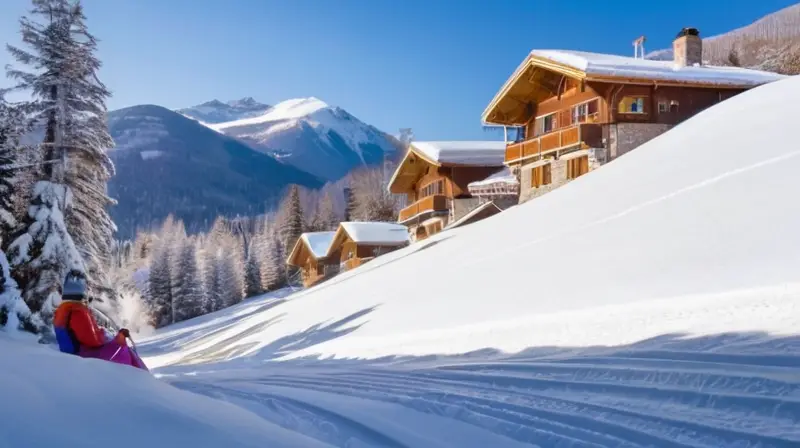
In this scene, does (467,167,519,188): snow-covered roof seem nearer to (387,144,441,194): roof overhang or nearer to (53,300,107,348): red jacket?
(387,144,441,194): roof overhang

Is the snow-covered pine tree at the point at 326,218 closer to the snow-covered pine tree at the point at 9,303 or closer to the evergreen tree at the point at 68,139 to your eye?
the evergreen tree at the point at 68,139

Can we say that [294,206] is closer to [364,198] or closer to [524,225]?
→ [364,198]

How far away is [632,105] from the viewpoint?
26.3m

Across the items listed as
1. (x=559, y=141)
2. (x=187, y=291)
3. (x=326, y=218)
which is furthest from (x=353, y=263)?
(x=326, y=218)

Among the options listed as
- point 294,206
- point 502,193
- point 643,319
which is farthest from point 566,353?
point 294,206

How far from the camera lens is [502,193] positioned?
32.4 metres

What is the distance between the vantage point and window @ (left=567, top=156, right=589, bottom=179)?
88.0 feet

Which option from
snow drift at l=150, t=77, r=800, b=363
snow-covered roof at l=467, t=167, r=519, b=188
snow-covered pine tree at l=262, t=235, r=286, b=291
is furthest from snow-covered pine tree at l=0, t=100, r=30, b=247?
snow-covered pine tree at l=262, t=235, r=286, b=291

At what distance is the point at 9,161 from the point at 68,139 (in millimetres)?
1906

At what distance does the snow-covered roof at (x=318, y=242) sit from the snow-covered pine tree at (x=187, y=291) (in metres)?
14.6

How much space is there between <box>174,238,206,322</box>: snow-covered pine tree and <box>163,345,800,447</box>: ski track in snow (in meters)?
58.3

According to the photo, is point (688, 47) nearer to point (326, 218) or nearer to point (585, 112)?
point (585, 112)

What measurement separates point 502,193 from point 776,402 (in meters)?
28.3

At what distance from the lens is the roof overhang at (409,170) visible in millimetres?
41219
